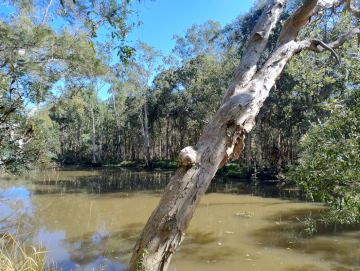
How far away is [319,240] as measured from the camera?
28.1ft

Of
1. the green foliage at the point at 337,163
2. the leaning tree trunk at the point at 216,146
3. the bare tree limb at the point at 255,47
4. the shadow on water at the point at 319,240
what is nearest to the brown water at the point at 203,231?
the shadow on water at the point at 319,240

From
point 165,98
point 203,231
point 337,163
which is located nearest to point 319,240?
point 203,231

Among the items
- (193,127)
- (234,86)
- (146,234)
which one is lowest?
(146,234)

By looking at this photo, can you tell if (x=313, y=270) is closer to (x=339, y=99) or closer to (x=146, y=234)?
(x=339, y=99)

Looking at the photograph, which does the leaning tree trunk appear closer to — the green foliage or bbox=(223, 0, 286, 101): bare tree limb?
bbox=(223, 0, 286, 101): bare tree limb

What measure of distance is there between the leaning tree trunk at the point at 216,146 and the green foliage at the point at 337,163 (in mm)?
1774

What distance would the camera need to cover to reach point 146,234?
1.89 m

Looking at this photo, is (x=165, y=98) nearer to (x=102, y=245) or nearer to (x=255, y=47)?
(x=102, y=245)

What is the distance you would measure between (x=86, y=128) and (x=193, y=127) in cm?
1620

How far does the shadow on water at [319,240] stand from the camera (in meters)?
7.18

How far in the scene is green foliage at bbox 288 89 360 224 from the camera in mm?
3777

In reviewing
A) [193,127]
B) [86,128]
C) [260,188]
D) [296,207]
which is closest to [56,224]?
[296,207]

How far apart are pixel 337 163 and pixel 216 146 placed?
2.36 metres

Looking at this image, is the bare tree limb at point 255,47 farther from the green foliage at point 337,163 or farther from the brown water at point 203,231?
the brown water at point 203,231
